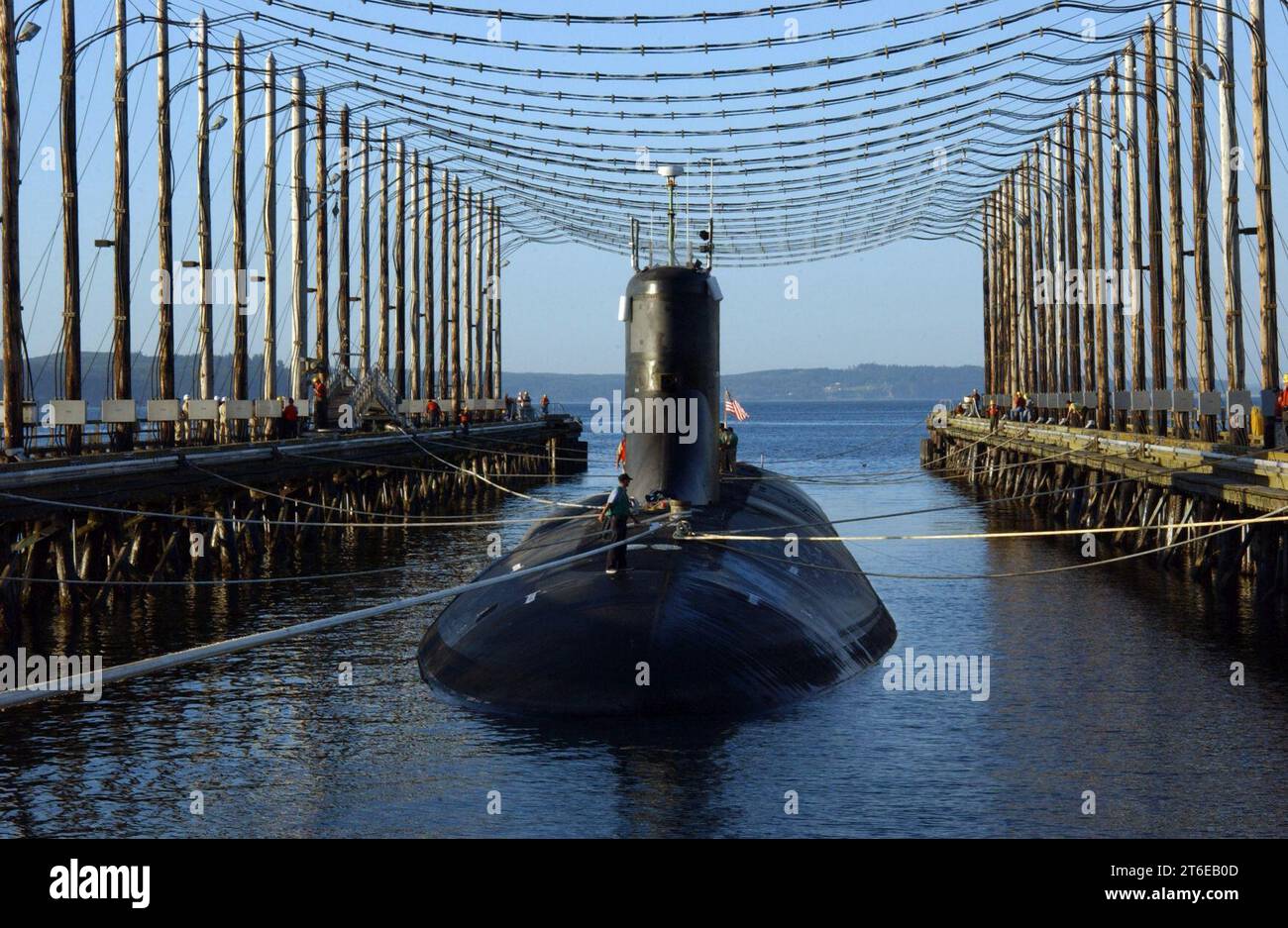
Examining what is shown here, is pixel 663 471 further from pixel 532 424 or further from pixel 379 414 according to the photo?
pixel 532 424

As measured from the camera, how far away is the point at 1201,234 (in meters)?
47.9

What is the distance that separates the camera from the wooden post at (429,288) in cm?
9273

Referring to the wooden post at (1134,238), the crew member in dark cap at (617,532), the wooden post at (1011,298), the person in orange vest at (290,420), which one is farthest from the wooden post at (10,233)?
the wooden post at (1011,298)

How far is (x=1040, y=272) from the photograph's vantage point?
88.8m

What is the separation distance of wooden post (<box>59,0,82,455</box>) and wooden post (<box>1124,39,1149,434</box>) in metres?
37.0

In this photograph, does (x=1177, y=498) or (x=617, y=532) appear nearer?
(x=617, y=532)

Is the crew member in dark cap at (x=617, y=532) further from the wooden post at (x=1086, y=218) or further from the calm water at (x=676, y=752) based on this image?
the wooden post at (x=1086, y=218)

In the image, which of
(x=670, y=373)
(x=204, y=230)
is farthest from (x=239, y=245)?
(x=670, y=373)

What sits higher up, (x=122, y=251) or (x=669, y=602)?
(x=122, y=251)

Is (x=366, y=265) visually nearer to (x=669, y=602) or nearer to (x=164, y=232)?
(x=164, y=232)

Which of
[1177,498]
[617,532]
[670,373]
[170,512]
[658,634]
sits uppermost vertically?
[670,373]

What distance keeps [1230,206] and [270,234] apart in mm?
32333
